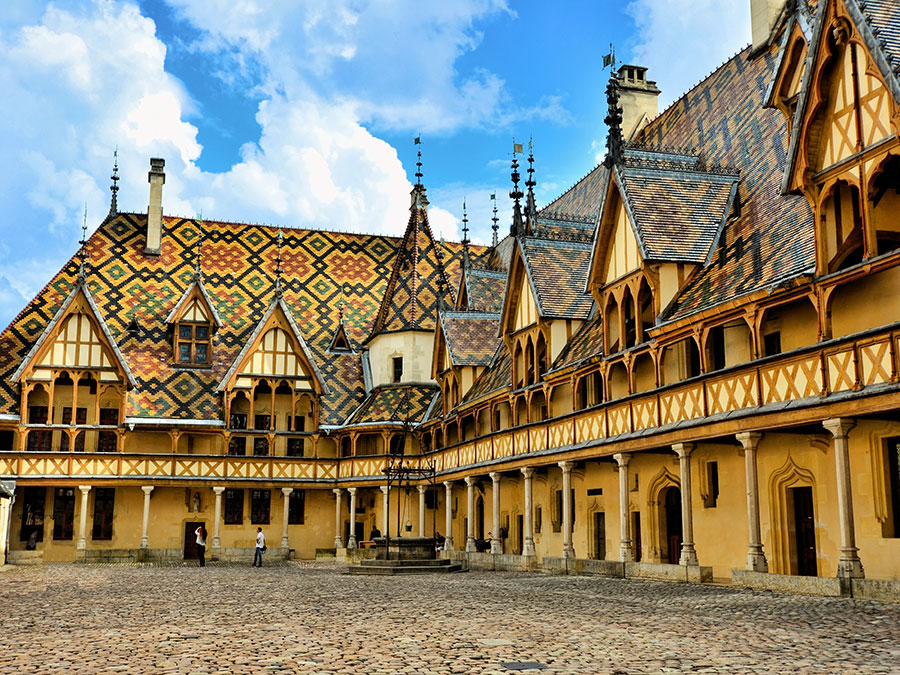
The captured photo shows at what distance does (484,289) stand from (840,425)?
25.2 m

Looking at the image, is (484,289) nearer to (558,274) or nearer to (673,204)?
(558,274)

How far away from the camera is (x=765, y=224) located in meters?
20.6

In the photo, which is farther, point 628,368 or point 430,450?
point 430,450

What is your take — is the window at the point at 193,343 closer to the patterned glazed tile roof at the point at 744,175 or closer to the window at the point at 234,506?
the window at the point at 234,506

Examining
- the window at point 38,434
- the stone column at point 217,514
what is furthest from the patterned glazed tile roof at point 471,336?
the window at point 38,434

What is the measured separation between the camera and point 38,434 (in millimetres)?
38406

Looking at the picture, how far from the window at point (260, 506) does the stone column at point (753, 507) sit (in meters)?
27.9

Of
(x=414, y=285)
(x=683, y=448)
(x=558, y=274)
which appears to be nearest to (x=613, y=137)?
(x=558, y=274)

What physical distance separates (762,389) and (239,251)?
35249 millimetres

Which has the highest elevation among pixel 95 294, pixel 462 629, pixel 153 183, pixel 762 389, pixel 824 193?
pixel 153 183

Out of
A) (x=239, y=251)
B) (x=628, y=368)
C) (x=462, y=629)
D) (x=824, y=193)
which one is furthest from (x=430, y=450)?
(x=462, y=629)

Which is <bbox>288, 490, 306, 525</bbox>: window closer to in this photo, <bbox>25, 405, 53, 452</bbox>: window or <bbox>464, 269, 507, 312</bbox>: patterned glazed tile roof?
<bbox>25, 405, 53, 452</bbox>: window

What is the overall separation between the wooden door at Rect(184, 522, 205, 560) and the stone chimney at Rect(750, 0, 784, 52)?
28216 millimetres

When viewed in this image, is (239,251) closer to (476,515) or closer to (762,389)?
(476,515)
